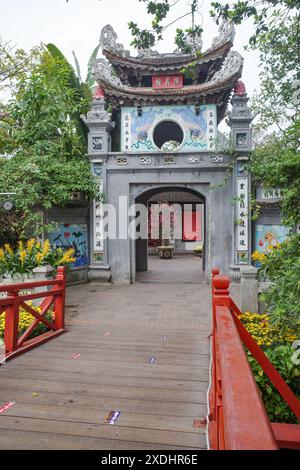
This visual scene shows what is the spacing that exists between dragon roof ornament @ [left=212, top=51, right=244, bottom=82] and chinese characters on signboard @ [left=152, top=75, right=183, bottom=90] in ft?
3.77

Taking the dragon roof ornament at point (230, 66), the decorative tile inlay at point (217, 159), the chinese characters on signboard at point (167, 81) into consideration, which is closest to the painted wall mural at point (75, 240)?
the decorative tile inlay at point (217, 159)

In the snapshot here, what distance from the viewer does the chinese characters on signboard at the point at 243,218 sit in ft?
31.2

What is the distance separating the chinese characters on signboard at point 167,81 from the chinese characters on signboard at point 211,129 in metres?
1.38

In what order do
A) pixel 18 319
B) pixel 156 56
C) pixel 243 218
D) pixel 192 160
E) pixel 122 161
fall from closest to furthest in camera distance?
1. pixel 18 319
2. pixel 243 218
3. pixel 192 160
4. pixel 122 161
5. pixel 156 56

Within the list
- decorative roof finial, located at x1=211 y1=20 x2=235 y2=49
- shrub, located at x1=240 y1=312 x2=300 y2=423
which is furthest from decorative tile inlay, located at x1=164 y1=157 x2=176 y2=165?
shrub, located at x1=240 y1=312 x2=300 y2=423

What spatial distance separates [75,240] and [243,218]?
514cm

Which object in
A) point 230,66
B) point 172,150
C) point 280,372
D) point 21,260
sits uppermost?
point 230,66

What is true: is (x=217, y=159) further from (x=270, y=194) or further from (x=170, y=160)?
(x=270, y=194)

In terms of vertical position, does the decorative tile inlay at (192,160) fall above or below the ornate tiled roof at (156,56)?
below

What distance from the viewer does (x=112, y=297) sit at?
27.3ft

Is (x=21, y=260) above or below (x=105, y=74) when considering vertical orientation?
below

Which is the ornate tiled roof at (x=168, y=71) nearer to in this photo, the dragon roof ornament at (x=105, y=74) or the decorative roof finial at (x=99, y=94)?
the dragon roof ornament at (x=105, y=74)

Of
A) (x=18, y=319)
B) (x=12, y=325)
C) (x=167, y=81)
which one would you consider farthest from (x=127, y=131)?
(x=12, y=325)

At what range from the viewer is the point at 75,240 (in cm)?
1021
